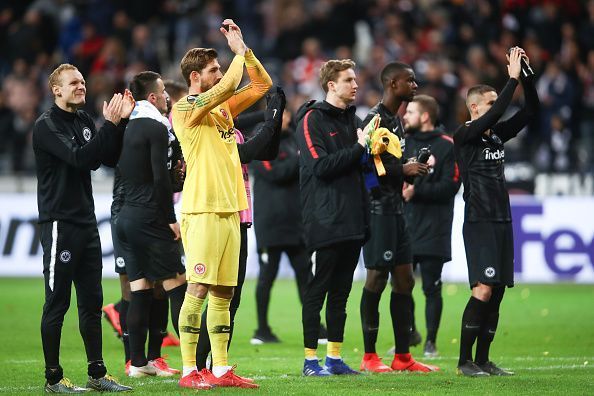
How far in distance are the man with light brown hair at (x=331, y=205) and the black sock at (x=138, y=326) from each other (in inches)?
54.7

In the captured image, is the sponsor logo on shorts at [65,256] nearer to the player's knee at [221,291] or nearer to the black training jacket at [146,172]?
the black training jacket at [146,172]

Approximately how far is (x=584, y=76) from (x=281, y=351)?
480 inches

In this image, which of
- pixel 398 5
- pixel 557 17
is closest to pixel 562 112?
pixel 557 17

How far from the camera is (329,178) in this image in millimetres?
9312

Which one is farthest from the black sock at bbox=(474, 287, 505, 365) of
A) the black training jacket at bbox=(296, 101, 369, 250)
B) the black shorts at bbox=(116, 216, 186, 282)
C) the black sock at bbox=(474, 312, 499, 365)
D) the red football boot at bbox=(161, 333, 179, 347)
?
the red football boot at bbox=(161, 333, 179, 347)

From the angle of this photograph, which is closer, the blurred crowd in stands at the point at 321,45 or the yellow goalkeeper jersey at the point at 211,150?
the yellow goalkeeper jersey at the point at 211,150

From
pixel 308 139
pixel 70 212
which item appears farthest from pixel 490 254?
pixel 70 212

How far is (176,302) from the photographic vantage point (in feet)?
32.0

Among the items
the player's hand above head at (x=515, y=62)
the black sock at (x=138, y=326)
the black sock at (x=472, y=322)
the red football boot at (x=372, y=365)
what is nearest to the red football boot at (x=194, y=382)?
the black sock at (x=138, y=326)

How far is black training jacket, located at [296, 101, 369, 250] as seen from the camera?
9.20m

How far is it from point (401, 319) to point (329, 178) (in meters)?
1.56

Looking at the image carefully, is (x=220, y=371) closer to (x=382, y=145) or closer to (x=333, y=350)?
(x=333, y=350)

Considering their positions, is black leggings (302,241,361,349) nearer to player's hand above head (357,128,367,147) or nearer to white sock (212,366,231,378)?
player's hand above head (357,128,367,147)

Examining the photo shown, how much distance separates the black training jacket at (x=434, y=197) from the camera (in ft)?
37.1
